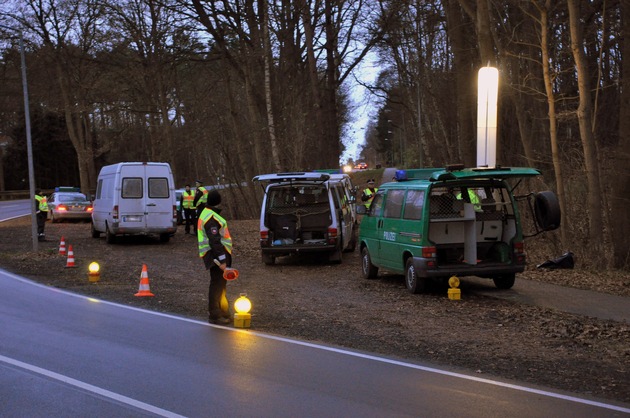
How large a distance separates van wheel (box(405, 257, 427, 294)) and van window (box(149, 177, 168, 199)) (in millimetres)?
11241

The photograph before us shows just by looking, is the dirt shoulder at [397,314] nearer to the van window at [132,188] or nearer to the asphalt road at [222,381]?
the asphalt road at [222,381]

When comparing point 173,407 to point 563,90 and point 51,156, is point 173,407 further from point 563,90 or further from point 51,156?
point 51,156

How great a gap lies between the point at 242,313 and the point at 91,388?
3094 mm

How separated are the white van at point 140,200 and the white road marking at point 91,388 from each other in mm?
13572

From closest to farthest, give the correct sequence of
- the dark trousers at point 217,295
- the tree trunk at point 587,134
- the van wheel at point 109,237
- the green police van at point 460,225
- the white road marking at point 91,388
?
the white road marking at point 91,388, the dark trousers at point 217,295, the green police van at point 460,225, the tree trunk at point 587,134, the van wheel at point 109,237

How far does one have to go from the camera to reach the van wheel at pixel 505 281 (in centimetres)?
1205

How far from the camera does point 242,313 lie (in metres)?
9.17

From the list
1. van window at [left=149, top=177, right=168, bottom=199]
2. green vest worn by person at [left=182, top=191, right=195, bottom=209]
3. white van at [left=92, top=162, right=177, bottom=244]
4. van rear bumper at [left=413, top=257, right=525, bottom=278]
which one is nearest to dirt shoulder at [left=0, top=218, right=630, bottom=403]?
van rear bumper at [left=413, top=257, right=525, bottom=278]

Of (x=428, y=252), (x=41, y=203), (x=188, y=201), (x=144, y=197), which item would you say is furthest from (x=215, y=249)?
(x=188, y=201)

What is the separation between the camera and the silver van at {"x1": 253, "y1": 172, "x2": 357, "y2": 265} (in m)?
15.7

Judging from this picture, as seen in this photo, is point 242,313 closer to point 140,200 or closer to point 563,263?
point 563,263

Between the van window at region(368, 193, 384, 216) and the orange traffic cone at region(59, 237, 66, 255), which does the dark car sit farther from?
the van window at region(368, 193, 384, 216)

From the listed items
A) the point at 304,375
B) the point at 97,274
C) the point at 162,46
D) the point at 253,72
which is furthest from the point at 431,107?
the point at 304,375

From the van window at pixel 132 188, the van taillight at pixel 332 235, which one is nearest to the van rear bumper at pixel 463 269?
the van taillight at pixel 332 235
